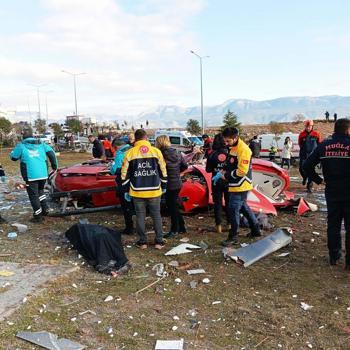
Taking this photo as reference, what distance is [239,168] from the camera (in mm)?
5617

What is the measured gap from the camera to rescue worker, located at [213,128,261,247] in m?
5.62

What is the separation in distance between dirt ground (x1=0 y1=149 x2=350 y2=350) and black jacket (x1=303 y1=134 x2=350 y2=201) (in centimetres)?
90

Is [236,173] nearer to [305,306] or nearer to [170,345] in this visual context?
[305,306]

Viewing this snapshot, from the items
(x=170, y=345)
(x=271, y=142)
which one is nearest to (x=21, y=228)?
(x=170, y=345)

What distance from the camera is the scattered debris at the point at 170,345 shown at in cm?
329

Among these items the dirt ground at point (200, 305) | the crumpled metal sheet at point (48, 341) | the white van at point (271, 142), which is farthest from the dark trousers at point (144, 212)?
the white van at point (271, 142)

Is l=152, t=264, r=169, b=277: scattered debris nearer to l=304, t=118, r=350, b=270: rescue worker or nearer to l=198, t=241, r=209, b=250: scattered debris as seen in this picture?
l=198, t=241, r=209, b=250: scattered debris

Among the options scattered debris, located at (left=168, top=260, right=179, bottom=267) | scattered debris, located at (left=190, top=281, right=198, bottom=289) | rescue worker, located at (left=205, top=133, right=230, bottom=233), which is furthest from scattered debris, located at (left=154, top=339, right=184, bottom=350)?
rescue worker, located at (left=205, top=133, right=230, bottom=233)

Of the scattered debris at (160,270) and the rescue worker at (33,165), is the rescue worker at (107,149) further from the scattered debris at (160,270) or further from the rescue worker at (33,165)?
the scattered debris at (160,270)

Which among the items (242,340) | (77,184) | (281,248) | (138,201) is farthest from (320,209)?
(242,340)

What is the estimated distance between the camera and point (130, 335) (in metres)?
3.49

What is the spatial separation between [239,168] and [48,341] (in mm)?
3251

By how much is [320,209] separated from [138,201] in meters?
4.27

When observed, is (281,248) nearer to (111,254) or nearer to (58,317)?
(111,254)
